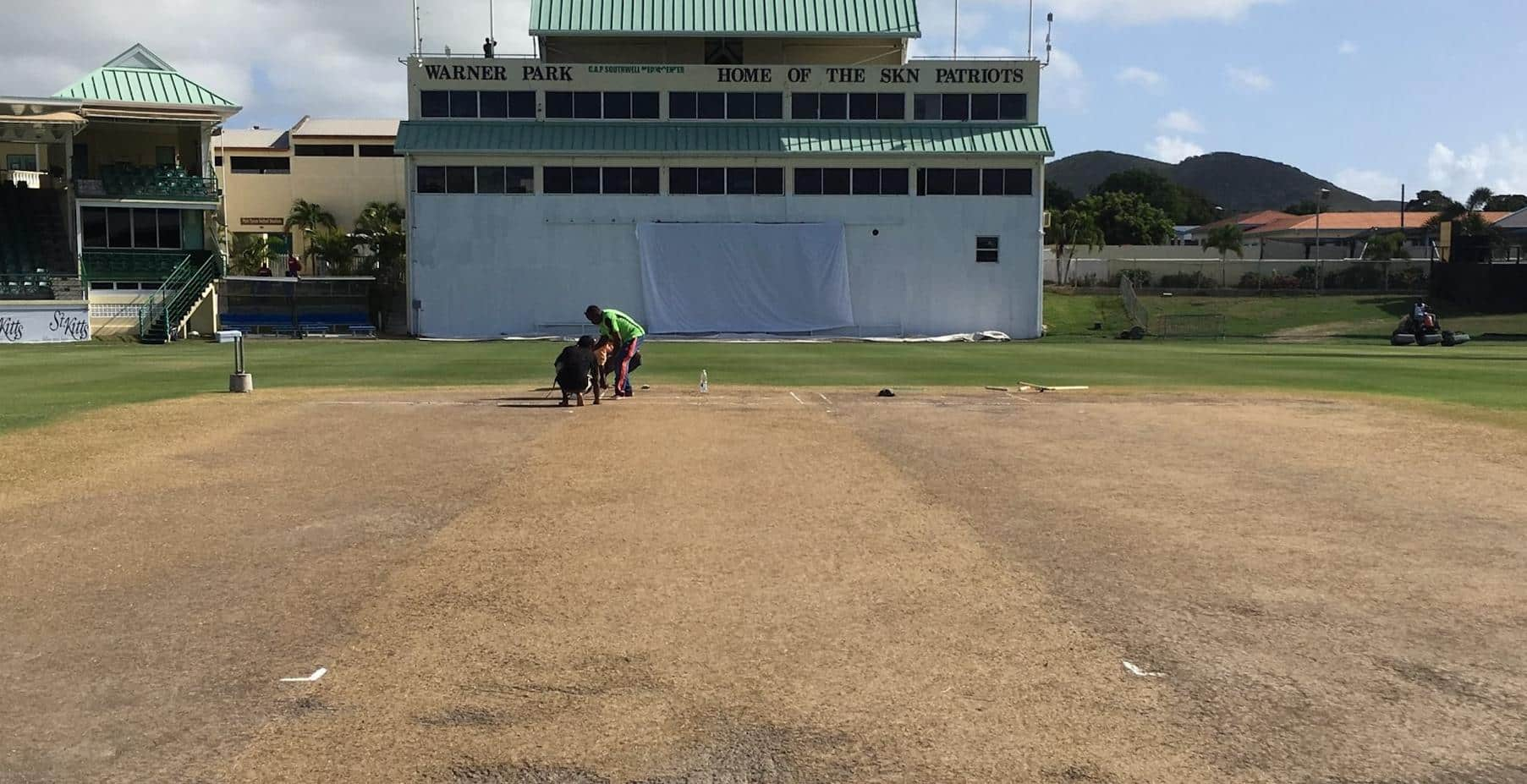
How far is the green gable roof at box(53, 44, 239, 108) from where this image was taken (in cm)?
5594

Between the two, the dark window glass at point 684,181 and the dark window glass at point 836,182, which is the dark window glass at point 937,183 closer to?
the dark window glass at point 836,182

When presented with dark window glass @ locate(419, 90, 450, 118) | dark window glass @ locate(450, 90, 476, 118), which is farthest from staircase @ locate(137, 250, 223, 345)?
dark window glass @ locate(450, 90, 476, 118)

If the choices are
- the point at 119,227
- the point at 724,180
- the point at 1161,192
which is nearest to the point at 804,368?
the point at 724,180

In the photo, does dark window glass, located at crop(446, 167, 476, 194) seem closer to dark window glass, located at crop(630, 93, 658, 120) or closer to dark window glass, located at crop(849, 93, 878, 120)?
dark window glass, located at crop(630, 93, 658, 120)

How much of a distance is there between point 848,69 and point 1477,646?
53.5 metres

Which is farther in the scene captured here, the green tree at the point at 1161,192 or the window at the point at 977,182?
the green tree at the point at 1161,192

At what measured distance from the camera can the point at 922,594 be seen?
8.28 metres

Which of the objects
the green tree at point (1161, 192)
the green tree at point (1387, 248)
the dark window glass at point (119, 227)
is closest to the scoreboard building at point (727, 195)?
the dark window glass at point (119, 227)

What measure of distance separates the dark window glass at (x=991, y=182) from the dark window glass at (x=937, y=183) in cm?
141

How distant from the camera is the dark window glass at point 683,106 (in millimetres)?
57531

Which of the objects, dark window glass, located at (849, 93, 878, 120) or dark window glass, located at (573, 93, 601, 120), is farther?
dark window glass, located at (849, 93, 878, 120)

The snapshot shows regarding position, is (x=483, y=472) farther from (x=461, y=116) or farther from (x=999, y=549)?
(x=461, y=116)

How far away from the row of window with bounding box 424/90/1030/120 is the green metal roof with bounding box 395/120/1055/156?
1.73ft

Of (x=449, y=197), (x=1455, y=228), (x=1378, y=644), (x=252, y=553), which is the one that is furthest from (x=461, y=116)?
(x=1455, y=228)
